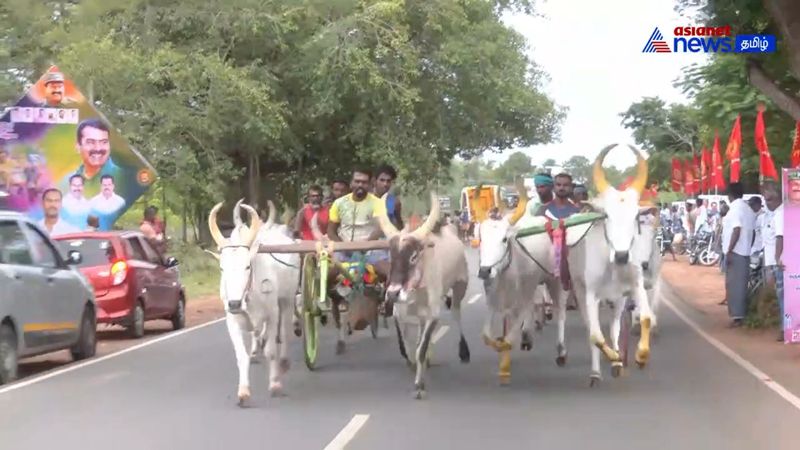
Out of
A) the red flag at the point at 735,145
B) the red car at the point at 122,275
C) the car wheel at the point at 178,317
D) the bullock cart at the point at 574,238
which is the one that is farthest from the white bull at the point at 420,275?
the red flag at the point at 735,145

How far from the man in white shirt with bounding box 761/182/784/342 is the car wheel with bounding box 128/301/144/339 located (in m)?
9.59

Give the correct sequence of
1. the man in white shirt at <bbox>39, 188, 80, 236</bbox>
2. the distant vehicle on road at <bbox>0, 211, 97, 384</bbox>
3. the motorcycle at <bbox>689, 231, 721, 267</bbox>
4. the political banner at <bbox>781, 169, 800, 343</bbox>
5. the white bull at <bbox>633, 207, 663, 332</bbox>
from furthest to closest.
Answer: the motorcycle at <bbox>689, 231, 721, 267</bbox> < the man in white shirt at <bbox>39, 188, 80, 236</bbox> < the political banner at <bbox>781, 169, 800, 343</bbox> < the distant vehicle on road at <bbox>0, 211, 97, 384</bbox> < the white bull at <bbox>633, 207, 663, 332</bbox>

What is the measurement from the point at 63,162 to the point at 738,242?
42.5 feet

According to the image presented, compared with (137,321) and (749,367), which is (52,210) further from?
(749,367)

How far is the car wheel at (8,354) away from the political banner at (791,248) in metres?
9.73

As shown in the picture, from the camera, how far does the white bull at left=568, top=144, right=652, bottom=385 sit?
36.0 feet

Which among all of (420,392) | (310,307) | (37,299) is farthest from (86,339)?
(420,392)

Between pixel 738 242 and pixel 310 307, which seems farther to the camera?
pixel 738 242

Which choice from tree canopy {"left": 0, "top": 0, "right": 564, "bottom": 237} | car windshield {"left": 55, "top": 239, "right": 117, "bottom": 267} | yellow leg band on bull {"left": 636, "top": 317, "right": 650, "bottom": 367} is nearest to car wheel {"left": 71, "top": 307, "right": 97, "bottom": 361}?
car windshield {"left": 55, "top": 239, "right": 117, "bottom": 267}

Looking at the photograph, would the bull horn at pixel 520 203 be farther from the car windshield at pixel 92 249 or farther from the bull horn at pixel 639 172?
the car windshield at pixel 92 249

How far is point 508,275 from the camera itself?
12477 mm

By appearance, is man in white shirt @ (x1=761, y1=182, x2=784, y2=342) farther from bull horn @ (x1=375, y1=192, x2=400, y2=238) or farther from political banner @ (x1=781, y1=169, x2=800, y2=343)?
bull horn @ (x1=375, y1=192, x2=400, y2=238)

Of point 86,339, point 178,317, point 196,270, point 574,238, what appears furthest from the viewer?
point 196,270

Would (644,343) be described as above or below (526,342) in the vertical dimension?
above
